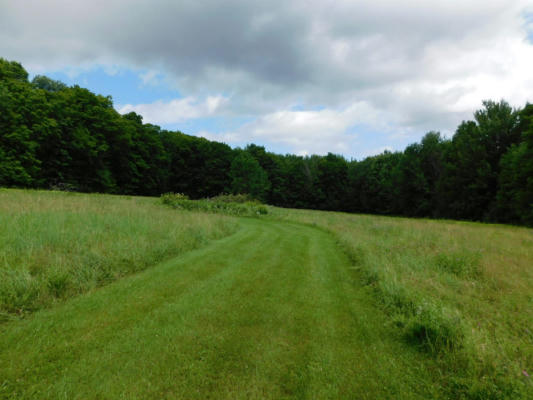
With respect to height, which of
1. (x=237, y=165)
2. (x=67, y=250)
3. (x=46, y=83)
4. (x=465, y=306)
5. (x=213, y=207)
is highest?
(x=46, y=83)

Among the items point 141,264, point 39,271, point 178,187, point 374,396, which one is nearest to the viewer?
point 374,396

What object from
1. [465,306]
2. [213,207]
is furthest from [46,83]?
[465,306]

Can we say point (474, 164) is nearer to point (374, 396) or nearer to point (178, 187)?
point (374, 396)

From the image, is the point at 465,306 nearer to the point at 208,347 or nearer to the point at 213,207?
the point at 208,347

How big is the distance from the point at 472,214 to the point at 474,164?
7526 millimetres

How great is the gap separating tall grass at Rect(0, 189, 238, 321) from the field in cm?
3

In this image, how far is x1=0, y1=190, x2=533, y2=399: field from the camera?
9.06ft

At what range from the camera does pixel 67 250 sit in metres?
6.00

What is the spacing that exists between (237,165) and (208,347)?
56034 millimetres

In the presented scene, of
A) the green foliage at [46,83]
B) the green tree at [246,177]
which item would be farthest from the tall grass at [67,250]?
the green foliage at [46,83]

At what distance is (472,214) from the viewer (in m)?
38.5

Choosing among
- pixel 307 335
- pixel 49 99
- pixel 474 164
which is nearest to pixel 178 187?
pixel 49 99

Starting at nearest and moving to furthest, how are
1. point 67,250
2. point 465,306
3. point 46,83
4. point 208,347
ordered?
point 208,347 → point 465,306 → point 67,250 → point 46,83

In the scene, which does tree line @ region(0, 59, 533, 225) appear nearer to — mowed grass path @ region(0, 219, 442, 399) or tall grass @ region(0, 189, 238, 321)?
tall grass @ region(0, 189, 238, 321)
